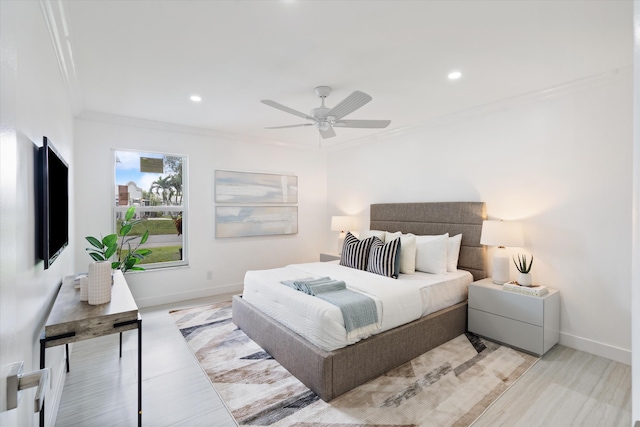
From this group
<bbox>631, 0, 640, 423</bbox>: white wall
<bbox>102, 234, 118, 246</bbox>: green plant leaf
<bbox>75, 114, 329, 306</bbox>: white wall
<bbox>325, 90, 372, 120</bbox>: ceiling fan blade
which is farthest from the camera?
<bbox>75, 114, 329, 306</bbox>: white wall

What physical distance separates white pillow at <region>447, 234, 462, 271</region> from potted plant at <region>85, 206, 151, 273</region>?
3.33 metres

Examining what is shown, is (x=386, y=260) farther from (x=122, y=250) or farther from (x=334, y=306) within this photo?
(x=122, y=250)

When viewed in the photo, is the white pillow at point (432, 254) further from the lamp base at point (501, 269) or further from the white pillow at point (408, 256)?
the lamp base at point (501, 269)

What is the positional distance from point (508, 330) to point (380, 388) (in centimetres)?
153

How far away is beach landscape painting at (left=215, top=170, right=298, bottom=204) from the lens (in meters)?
4.73

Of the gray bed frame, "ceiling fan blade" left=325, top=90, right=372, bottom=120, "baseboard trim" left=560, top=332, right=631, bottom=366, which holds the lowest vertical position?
"baseboard trim" left=560, top=332, right=631, bottom=366

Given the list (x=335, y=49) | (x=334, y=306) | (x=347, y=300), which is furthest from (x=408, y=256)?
(x=335, y=49)

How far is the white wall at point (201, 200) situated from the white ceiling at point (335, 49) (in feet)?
1.92

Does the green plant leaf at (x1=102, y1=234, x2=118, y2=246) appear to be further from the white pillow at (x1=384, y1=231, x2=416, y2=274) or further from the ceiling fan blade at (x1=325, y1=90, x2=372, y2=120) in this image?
the white pillow at (x1=384, y1=231, x2=416, y2=274)

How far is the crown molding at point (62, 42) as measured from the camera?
1.78 meters

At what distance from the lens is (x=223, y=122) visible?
4156 mm

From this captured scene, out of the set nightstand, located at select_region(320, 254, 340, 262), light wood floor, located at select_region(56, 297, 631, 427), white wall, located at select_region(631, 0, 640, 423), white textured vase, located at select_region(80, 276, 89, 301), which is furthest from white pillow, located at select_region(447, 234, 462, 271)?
white textured vase, located at select_region(80, 276, 89, 301)

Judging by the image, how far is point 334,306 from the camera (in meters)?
2.30

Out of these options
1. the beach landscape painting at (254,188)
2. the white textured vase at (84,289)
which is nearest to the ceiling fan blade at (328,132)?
the beach landscape painting at (254,188)
